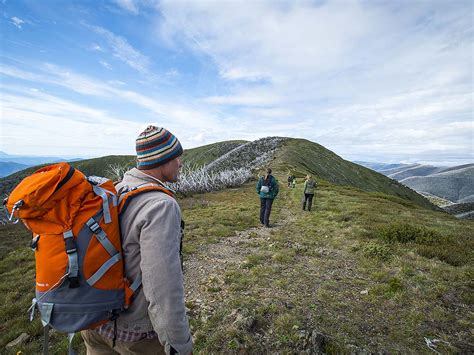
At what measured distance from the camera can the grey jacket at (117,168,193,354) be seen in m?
2.28

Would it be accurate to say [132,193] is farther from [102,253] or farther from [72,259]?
[72,259]

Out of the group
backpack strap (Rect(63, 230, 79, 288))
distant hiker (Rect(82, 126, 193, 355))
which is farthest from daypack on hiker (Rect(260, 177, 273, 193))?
backpack strap (Rect(63, 230, 79, 288))

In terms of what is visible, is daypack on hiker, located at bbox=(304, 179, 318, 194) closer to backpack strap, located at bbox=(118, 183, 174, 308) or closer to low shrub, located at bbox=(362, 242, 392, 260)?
low shrub, located at bbox=(362, 242, 392, 260)

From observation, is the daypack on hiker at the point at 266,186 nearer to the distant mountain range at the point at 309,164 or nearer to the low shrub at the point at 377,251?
the low shrub at the point at 377,251

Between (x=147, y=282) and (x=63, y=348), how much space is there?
488 centimetres

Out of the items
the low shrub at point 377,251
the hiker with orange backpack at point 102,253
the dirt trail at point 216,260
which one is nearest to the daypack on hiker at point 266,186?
the dirt trail at point 216,260

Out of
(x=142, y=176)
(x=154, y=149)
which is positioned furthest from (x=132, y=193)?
(x=154, y=149)

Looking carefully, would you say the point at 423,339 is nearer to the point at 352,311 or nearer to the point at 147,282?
the point at 352,311

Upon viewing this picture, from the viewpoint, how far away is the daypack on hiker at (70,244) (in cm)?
215

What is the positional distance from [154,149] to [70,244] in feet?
3.75

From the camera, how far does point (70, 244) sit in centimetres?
215

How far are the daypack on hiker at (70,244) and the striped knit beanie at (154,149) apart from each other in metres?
0.56

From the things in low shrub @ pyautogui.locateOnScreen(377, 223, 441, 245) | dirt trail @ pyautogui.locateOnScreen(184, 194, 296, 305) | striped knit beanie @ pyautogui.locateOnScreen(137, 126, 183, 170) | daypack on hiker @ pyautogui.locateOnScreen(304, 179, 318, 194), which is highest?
striped knit beanie @ pyautogui.locateOnScreen(137, 126, 183, 170)

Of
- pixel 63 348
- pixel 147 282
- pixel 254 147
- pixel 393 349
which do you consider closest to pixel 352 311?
pixel 393 349
